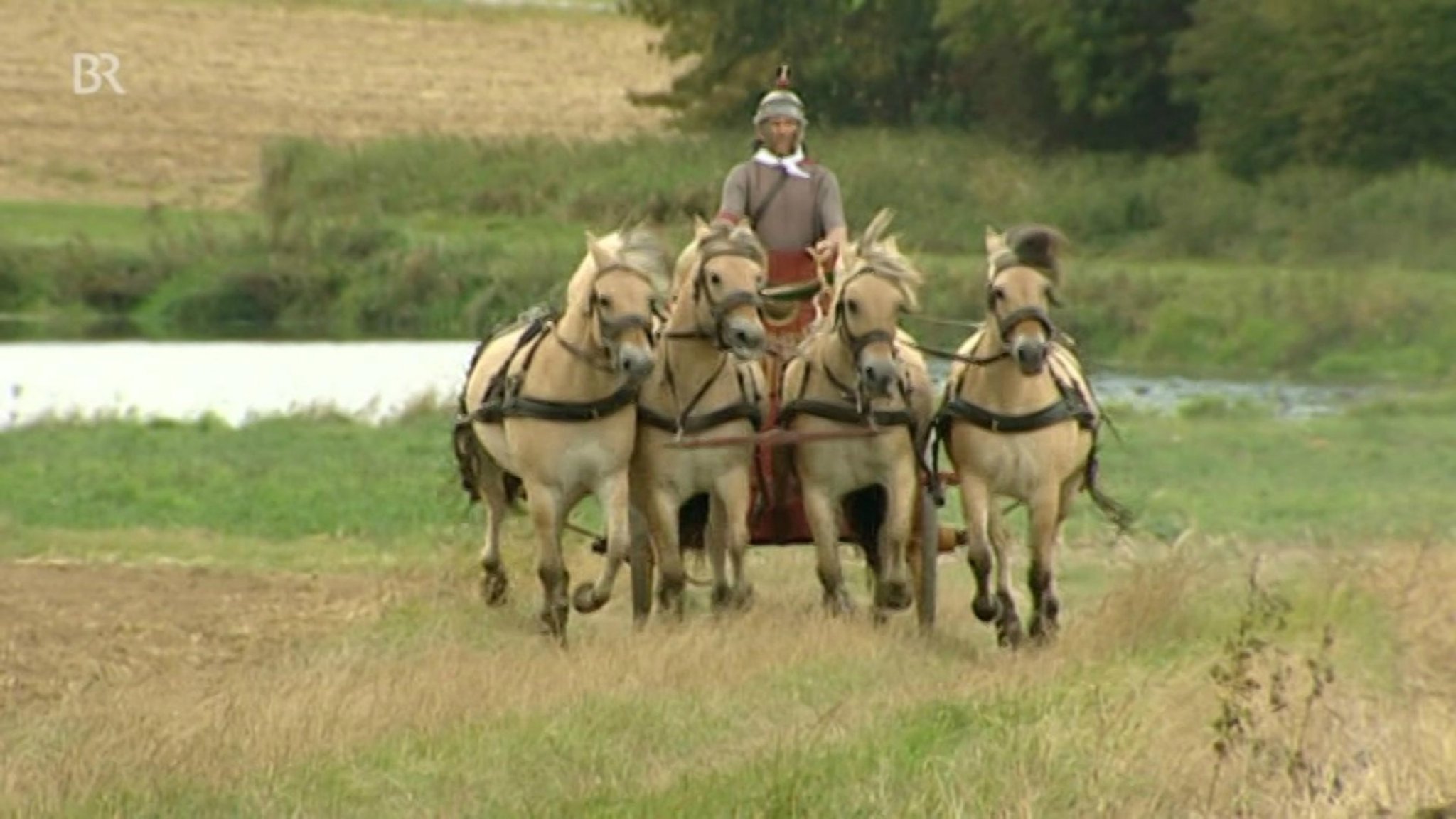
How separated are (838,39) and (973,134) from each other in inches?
183

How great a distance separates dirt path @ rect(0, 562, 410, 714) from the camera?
13727 millimetres

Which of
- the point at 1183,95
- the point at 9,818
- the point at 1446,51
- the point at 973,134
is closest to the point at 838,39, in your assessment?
the point at 973,134

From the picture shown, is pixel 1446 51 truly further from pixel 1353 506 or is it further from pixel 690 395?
pixel 690 395

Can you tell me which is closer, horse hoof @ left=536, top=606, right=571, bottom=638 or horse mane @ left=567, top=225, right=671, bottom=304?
horse mane @ left=567, top=225, right=671, bottom=304

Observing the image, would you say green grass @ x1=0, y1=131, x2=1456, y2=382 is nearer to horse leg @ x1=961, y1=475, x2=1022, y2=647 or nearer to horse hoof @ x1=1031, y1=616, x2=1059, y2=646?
horse leg @ x1=961, y1=475, x2=1022, y2=647

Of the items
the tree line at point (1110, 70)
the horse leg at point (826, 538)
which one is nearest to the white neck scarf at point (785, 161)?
the horse leg at point (826, 538)

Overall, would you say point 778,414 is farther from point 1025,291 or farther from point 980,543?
point 1025,291

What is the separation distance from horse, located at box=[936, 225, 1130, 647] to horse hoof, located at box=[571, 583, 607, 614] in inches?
63.2

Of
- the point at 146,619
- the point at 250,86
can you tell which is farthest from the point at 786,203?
the point at 250,86

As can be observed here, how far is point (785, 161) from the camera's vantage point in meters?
15.2

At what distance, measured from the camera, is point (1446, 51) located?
45.2m

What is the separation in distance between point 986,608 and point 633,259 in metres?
2.15

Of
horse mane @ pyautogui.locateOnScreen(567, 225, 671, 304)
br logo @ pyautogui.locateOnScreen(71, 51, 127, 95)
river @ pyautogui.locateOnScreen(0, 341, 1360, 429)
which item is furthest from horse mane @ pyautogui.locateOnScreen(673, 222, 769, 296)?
br logo @ pyautogui.locateOnScreen(71, 51, 127, 95)

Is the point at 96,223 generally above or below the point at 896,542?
above
